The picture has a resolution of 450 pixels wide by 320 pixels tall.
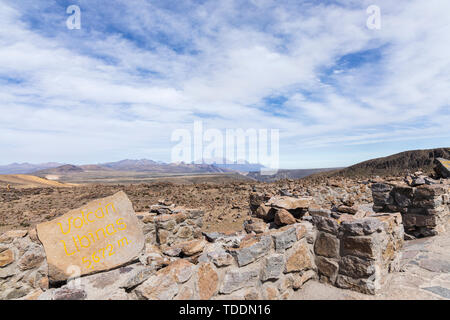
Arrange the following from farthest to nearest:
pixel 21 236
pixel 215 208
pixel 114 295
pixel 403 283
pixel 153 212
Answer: pixel 215 208 → pixel 153 212 → pixel 21 236 → pixel 403 283 → pixel 114 295

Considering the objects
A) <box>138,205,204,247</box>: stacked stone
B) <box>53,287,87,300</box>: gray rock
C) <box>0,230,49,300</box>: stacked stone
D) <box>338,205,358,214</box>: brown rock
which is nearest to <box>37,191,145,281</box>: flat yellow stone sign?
<box>53,287,87,300</box>: gray rock

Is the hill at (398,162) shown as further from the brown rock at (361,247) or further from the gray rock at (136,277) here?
the gray rock at (136,277)

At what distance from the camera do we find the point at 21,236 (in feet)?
13.6

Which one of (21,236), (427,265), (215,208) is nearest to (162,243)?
(21,236)

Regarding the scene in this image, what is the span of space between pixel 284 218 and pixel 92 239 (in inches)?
99.9

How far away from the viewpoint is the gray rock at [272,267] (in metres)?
2.98

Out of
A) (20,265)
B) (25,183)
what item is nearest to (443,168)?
(20,265)

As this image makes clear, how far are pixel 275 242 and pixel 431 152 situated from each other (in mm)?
63412

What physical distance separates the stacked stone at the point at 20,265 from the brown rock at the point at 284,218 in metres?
3.65

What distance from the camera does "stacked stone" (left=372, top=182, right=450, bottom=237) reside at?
596 centimetres

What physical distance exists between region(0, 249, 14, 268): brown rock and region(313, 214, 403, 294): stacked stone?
4.77 metres

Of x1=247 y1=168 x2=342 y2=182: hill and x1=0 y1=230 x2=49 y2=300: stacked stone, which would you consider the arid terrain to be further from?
x1=247 y1=168 x2=342 y2=182: hill

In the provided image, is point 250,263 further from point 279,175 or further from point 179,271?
point 279,175
